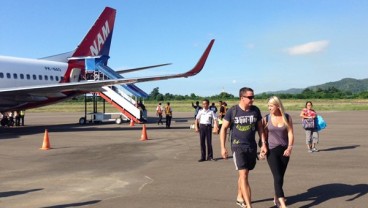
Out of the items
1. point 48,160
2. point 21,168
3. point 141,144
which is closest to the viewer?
point 21,168

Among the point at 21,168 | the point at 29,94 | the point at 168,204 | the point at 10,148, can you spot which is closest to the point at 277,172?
the point at 168,204

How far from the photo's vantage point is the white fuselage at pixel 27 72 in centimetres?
2291

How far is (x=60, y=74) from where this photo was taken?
1113 inches

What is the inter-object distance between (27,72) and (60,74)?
3640 millimetres

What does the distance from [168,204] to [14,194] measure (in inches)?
115

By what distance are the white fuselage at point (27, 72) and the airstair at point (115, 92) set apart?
2040 mm

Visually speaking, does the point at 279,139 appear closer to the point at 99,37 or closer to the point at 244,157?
the point at 244,157

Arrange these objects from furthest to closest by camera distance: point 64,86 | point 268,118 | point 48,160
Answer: point 64,86 < point 48,160 < point 268,118

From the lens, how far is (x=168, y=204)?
670 centimetres

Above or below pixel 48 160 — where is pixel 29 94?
above

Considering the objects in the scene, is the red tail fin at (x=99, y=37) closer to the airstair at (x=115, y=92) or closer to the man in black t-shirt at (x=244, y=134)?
the airstair at (x=115, y=92)

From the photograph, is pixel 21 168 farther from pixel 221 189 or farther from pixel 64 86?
pixel 64 86

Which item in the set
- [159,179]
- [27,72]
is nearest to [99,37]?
[27,72]

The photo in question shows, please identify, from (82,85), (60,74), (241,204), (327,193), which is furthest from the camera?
(60,74)
